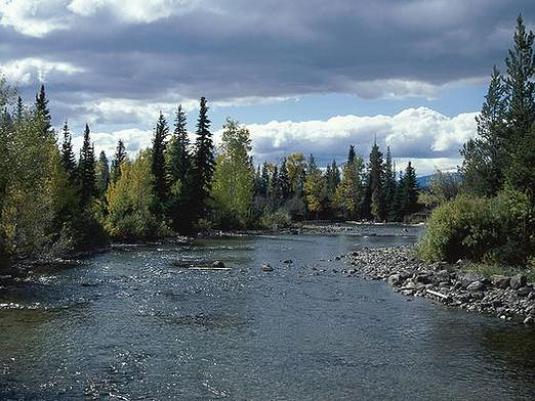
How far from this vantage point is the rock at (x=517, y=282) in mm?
26859

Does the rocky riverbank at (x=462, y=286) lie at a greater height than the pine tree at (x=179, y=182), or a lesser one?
lesser

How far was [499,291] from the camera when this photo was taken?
2709 centimetres

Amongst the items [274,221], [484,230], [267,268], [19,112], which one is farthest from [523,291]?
[274,221]

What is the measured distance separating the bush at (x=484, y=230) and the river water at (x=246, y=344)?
776 cm

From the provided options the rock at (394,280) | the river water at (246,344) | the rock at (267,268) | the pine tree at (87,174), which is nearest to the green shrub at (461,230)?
the rock at (394,280)

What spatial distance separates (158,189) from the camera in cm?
7262

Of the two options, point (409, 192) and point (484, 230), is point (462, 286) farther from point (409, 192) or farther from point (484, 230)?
point (409, 192)

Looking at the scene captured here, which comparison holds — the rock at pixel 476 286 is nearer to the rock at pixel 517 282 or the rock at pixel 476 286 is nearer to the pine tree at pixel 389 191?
the rock at pixel 517 282

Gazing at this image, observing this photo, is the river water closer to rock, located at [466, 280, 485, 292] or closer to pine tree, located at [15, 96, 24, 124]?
rock, located at [466, 280, 485, 292]

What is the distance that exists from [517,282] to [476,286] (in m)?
1.86

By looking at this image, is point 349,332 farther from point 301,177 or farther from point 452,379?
point 301,177

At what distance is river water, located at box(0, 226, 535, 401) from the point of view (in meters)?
15.4

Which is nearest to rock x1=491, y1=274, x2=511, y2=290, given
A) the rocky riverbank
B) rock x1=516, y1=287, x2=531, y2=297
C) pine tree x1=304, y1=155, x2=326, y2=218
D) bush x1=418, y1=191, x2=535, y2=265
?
the rocky riverbank

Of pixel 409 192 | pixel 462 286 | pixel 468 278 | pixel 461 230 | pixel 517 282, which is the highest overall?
pixel 409 192
